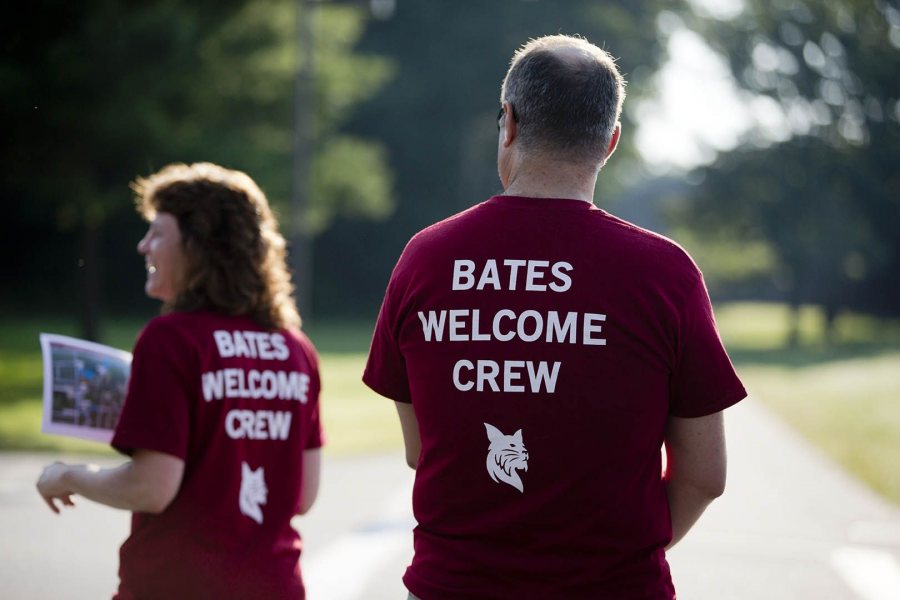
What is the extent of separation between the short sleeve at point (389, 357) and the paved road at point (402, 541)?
4306mm

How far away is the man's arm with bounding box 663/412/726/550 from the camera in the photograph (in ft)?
7.57

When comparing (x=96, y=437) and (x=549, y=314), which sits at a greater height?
(x=549, y=314)

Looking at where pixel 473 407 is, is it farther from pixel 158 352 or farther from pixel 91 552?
pixel 91 552

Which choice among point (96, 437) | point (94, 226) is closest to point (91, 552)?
point (96, 437)

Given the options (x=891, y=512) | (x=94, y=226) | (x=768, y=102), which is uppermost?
(x=768, y=102)

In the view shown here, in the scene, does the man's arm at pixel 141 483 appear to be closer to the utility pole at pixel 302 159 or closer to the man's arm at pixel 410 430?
the man's arm at pixel 410 430

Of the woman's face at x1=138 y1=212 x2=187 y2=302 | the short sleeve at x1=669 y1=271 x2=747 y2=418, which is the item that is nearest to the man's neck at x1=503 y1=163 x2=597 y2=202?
the short sleeve at x1=669 y1=271 x2=747 y2=418

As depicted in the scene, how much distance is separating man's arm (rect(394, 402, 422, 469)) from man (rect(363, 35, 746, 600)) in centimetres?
20

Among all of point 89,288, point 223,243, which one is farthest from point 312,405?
point 89,288

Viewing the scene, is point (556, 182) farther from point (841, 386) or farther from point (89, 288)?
point (89, 288)

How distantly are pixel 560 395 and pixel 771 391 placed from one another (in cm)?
2337

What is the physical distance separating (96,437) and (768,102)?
45381 mm

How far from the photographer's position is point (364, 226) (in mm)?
53656

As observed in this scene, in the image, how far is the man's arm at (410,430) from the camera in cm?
254
